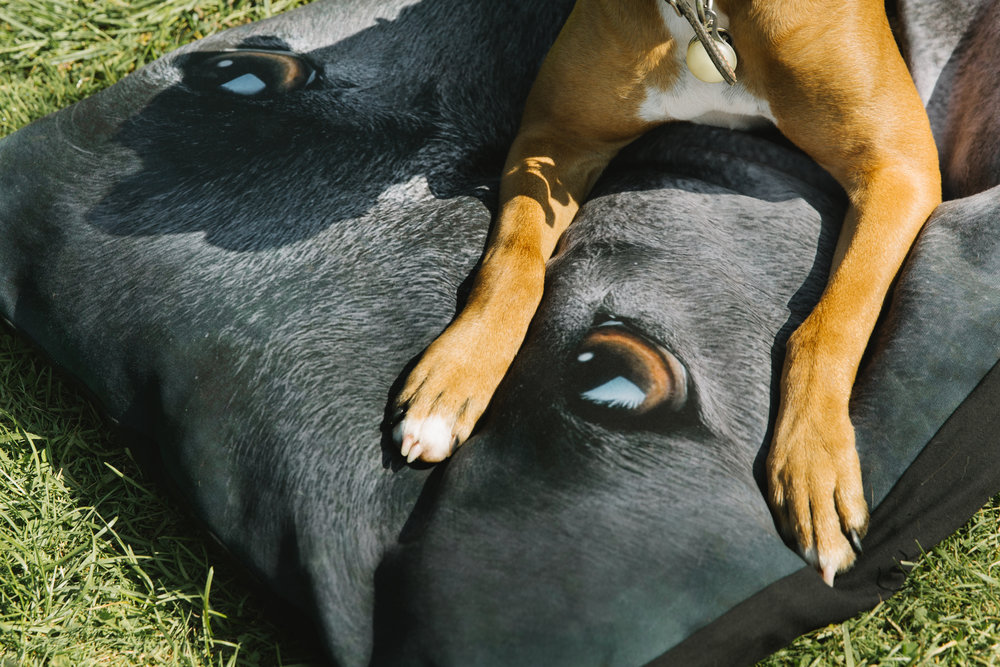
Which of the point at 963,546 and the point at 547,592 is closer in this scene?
the point at 547,592

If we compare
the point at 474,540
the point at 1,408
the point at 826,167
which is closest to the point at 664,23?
the point at 826,167

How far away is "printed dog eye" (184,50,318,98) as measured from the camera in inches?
121

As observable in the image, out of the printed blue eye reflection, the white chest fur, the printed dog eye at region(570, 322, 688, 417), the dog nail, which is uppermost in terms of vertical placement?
the white chest fur

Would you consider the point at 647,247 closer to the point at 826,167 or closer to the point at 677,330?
the point at 677,330

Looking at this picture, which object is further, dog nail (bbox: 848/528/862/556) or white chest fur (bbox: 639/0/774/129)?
white chest fur (bbox: 639/0/774/129)

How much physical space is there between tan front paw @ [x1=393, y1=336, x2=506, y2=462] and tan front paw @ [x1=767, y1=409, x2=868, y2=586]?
71 centimetres

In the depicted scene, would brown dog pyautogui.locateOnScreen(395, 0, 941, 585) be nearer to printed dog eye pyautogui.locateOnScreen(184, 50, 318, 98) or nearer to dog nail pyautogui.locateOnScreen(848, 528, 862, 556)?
dog nail pyautogui.locateOnScreen(848, 528, 862, 556)

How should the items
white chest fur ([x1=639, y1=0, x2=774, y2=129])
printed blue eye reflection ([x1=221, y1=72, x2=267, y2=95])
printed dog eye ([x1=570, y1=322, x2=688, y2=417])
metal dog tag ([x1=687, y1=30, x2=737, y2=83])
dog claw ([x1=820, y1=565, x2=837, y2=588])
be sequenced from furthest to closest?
printed blue eye reflection ([x1=221, y1=72, x2=267, y2=95])
white chest fur ([x1=639, y1=0, x2=774, y2=129])
metal dog tag ([x1=687, y1=30, x2=737, y2=83])
printed dog eye ([x1=570, y1=322, x2=688, y2=417])
dog claw ([x1=820, y1=565, x2=837, y2=588])

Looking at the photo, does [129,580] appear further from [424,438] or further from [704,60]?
[704,60]

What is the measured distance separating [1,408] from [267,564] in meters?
1.28

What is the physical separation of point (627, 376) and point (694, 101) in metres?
1.00

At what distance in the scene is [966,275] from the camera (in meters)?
2.32

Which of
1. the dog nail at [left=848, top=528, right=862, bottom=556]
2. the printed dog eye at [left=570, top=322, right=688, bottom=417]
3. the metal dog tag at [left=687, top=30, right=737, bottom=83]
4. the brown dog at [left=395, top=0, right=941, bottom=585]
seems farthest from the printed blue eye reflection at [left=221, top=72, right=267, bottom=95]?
the dog nail at [left=848, top=528, right=862, bottom=556]

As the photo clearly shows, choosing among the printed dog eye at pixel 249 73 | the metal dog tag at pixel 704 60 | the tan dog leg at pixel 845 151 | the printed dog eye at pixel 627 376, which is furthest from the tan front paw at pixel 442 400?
the printed dog eye at pixel 249 73
